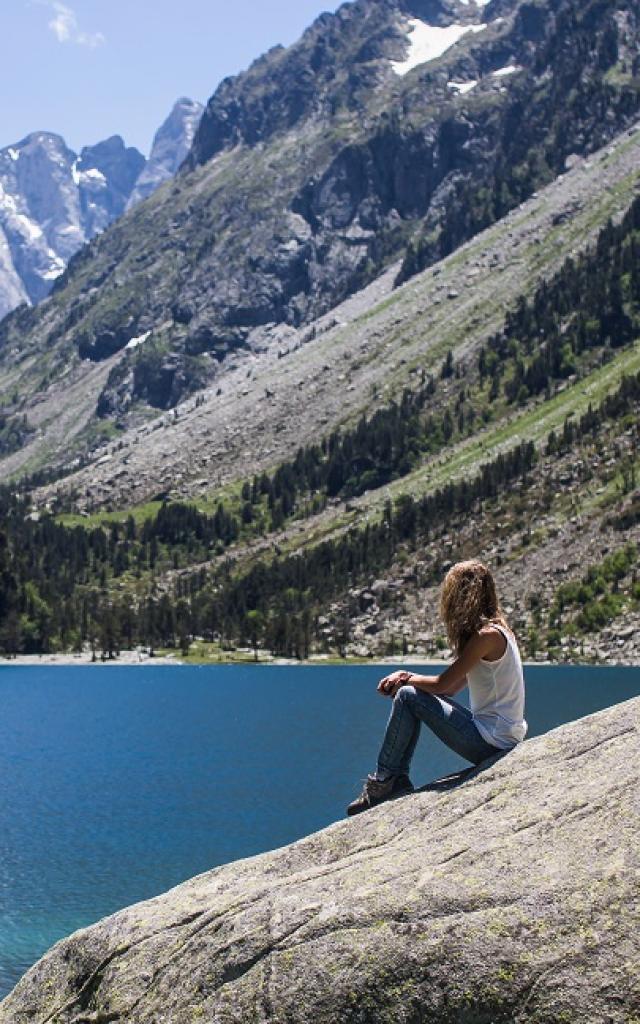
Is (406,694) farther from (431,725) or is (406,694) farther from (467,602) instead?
(467,602)

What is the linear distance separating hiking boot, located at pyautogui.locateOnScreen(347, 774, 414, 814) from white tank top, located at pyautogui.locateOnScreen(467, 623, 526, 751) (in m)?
1.68

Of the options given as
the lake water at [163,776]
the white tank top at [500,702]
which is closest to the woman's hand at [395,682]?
the white tank top at [500,702]

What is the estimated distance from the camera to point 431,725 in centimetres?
1722

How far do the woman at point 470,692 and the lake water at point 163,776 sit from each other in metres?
→ 29.0

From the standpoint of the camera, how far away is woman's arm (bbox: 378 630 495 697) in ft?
53.4

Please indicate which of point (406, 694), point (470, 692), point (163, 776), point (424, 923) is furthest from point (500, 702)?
point (163, 776)

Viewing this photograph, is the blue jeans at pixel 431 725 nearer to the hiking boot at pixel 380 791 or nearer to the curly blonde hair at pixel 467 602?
the hiking boot at pixel 380 791

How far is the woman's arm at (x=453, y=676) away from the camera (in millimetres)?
16281

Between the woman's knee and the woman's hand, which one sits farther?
the woman's hand

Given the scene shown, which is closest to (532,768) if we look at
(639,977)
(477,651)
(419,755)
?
(477,651)

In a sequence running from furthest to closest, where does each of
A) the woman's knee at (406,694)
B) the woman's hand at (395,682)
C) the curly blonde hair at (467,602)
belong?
the woman's hand at (395,682) → the woman's knee at (406,694) → the curly blonde hair at (467,602)

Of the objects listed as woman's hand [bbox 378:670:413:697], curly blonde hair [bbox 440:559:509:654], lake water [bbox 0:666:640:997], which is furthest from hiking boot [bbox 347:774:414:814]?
lake water [bbox 0:666:640:997]

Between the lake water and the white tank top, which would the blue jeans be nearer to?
the white tank top

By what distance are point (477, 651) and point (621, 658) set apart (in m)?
168
